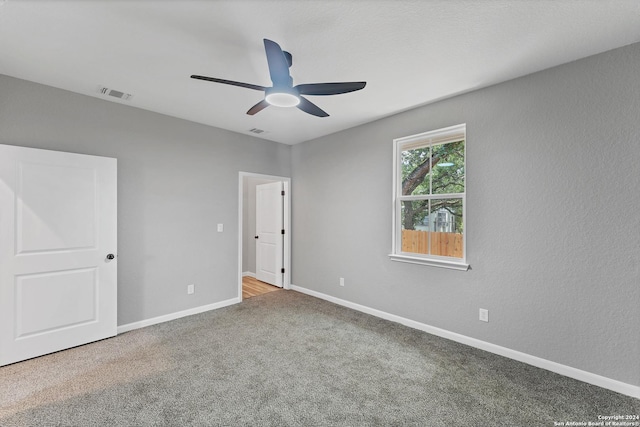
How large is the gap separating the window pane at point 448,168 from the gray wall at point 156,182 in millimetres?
2812

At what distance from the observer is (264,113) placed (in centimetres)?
352

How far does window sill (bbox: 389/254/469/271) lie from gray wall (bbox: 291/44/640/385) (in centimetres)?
7

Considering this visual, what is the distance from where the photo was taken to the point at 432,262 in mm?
3178

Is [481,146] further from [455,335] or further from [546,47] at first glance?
[455,335]

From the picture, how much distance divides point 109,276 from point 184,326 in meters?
1.02

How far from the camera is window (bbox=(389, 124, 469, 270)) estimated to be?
10.1 feet

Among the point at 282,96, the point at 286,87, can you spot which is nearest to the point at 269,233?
the point at 282,96

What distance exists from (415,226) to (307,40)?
242 centimetres

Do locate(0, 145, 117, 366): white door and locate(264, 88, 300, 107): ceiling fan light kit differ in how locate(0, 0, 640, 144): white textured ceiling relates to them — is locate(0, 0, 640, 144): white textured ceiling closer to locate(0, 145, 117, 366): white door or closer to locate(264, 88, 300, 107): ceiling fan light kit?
locate(264, 88, 300, 107): ceiling fan light kit

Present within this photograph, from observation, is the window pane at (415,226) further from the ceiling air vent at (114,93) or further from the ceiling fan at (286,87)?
the ceiling air vent at (114,93)

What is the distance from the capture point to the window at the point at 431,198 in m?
3.08

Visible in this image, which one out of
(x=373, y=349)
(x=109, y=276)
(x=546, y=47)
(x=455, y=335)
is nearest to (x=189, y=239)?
(x=109, y=276)

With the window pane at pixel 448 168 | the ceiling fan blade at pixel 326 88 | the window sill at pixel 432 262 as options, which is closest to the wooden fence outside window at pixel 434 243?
the window sill at pixel 432 262

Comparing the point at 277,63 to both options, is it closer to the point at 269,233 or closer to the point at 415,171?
the point at 415,171
